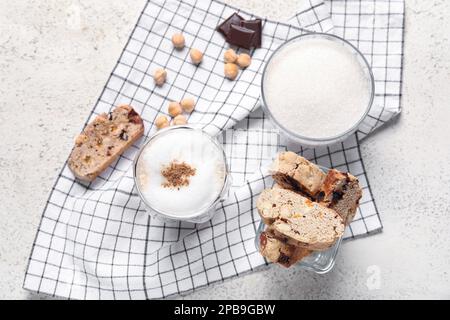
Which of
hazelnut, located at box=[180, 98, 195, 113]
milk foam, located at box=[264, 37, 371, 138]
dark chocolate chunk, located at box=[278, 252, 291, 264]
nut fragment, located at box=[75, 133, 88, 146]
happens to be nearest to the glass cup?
milk foam, located at box=[264, 37, 371, 138]

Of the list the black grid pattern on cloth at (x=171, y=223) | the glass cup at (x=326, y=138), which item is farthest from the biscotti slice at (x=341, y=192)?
the black grid pattern on cloth at (x=171, y=223)

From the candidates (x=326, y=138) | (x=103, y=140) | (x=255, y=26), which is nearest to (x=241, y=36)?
(x=255, y=26)

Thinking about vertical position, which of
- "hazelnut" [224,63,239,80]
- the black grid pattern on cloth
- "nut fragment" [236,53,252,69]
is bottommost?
the black grid pattern on cloth

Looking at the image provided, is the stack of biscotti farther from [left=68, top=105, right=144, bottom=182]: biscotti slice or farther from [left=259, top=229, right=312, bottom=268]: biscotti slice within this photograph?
[left=68, top=105, right=144, bottom=182]: biscotti slice

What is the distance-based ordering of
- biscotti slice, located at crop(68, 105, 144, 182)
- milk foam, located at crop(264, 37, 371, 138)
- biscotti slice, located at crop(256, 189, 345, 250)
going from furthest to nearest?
biscotti slice, located at crop(68, 105, 144, 182) < milk foam, located at crop(264, 37, 371, 138) < biscotti slice, located at crop(256, 189, 345, 250)

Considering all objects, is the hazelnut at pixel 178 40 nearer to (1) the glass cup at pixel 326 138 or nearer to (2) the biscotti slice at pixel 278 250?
(1) the glass cup at pixel 326 138

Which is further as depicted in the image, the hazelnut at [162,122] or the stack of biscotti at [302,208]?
the hazelnut at [162,122]
